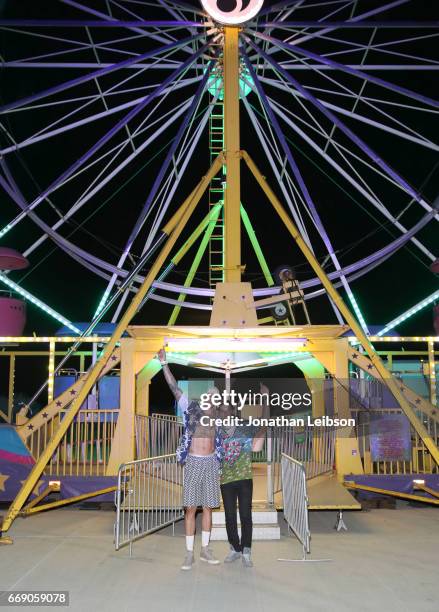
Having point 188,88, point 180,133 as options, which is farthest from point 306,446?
point 188,88

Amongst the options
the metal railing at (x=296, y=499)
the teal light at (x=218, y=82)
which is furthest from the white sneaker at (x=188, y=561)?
the teal light at (x=218, y=82)

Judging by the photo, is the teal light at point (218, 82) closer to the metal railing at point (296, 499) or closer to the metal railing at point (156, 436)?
the metal railing at point (156, 436)

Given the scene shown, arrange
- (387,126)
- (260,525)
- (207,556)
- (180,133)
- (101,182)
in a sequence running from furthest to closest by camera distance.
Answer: (101,182) < (387,126) < (180,133) < (260,525) < (207,556)

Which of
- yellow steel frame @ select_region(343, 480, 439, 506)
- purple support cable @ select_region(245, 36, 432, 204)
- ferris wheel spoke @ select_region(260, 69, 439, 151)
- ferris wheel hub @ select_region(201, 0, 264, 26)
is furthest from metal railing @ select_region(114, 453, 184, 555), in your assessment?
ferris wheel spoke @ select_region(260, 69, 439, 151)

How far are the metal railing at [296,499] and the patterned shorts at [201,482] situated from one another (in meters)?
1.04

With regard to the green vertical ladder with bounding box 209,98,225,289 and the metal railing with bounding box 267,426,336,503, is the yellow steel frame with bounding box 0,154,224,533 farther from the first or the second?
the metal railing with bounding box 267,426,336,503

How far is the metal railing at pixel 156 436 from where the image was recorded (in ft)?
37.1

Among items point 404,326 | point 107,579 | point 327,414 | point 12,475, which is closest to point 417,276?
point 404,326

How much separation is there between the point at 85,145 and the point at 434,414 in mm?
14492

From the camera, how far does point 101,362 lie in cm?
1016

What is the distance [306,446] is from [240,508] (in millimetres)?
4469

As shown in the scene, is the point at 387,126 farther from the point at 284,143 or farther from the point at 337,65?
the point at 284,143

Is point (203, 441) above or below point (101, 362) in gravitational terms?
below

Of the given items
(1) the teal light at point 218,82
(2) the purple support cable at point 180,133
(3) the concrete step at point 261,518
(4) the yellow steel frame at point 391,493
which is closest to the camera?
(3) the concrete step at point 261,518
